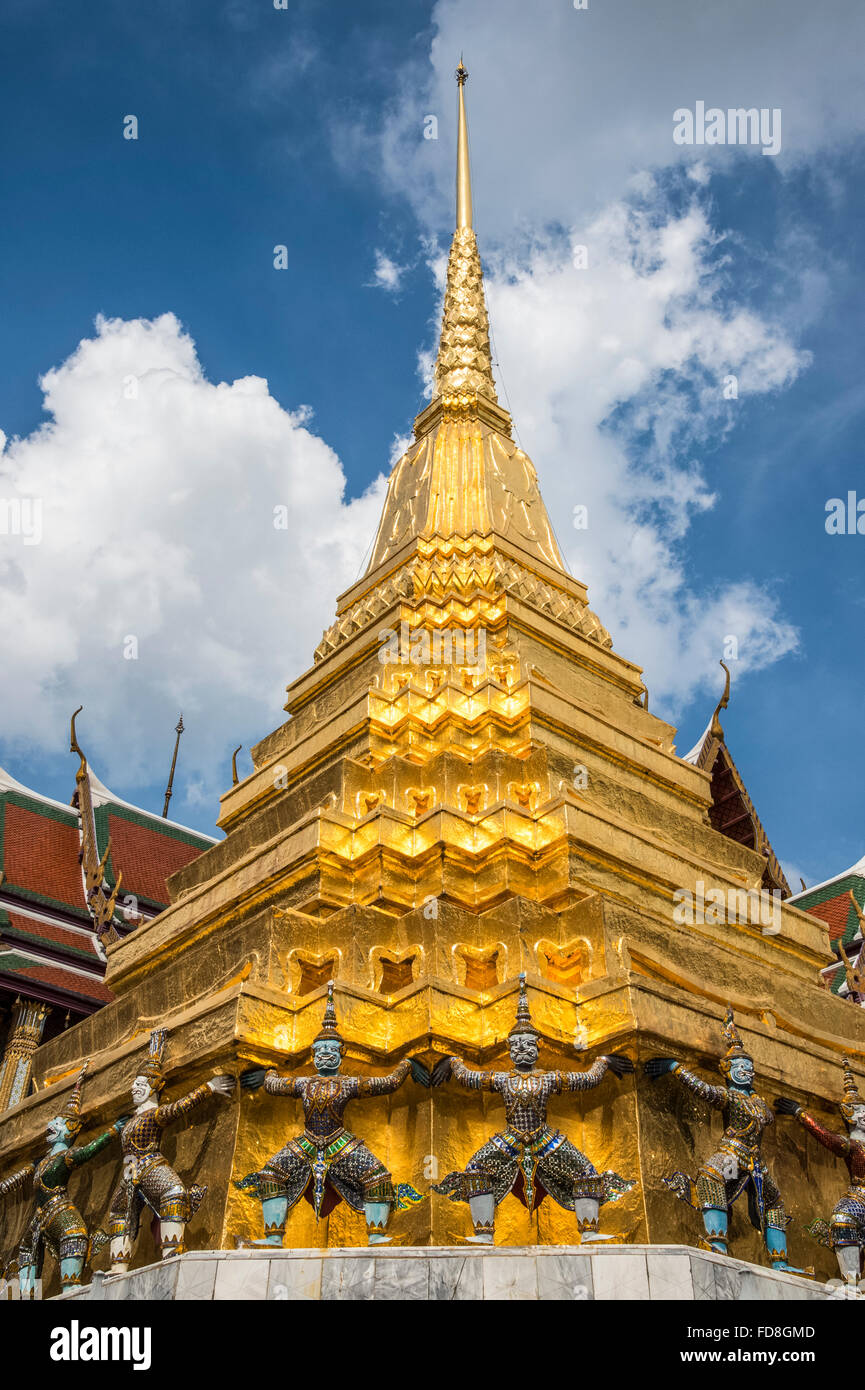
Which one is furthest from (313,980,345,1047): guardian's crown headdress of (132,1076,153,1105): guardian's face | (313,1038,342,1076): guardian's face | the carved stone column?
the carved stone column

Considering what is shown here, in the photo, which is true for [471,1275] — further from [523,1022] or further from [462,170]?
[462,170]

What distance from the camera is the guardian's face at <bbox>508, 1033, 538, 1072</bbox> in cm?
836

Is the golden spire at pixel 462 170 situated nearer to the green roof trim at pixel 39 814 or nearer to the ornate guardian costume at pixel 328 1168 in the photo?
the green roof trim at pixel 39 814

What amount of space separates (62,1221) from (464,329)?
1647cm

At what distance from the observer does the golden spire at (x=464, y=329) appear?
2094 centimetres

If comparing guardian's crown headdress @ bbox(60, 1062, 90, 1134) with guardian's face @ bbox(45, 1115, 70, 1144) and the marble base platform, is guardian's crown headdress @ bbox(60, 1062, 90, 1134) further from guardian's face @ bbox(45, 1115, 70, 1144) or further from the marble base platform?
the marble base platform

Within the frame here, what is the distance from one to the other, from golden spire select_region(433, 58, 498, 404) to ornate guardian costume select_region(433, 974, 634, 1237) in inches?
577

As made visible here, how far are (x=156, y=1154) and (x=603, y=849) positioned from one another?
4897mm

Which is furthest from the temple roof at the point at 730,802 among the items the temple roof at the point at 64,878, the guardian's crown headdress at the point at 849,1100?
the guardian's crown headdress at the point at 849,1100

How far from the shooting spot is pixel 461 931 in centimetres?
1041

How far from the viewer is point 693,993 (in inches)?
399

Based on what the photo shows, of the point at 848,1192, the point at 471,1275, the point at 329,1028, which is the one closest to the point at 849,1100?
the point at 848,1192

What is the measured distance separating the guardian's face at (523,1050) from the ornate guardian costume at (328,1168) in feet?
2.99
